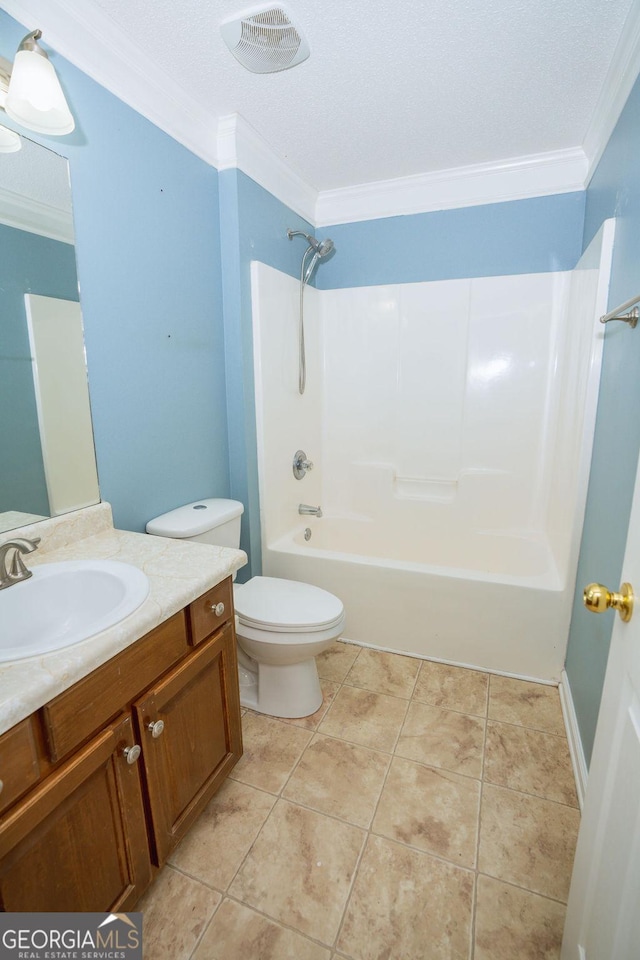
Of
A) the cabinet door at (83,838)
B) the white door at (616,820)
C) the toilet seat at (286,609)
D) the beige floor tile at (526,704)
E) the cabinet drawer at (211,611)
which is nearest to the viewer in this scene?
the white door at (616,820)

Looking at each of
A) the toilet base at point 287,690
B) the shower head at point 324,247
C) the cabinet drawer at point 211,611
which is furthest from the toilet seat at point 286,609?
the shower head at point 324,247

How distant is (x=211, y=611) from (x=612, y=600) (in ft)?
3.08

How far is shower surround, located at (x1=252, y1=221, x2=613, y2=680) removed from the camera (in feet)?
6.45

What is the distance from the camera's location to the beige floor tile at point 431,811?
1288mm

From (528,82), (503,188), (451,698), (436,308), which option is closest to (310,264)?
(436,308)

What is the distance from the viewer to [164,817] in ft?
3.65

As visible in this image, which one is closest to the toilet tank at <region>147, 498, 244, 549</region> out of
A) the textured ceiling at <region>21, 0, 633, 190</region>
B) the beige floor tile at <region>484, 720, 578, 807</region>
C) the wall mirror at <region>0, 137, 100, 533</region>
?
the wall mirror at <region>0, 137, 100, 533</region>

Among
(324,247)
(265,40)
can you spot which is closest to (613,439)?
(265,40)

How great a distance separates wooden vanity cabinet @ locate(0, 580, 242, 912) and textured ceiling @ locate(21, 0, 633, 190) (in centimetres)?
170

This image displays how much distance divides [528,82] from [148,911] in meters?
2.81

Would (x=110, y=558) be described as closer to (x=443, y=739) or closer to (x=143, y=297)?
(x=143, y=297)

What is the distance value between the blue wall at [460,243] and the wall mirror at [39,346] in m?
1.70

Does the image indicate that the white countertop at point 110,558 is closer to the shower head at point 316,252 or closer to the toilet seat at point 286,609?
→ the toilet seat at point 286,609

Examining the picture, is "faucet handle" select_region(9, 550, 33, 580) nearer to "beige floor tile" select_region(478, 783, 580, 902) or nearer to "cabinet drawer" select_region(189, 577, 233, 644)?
"cabinet drawer" select_region(189, 577, 233, 644)
